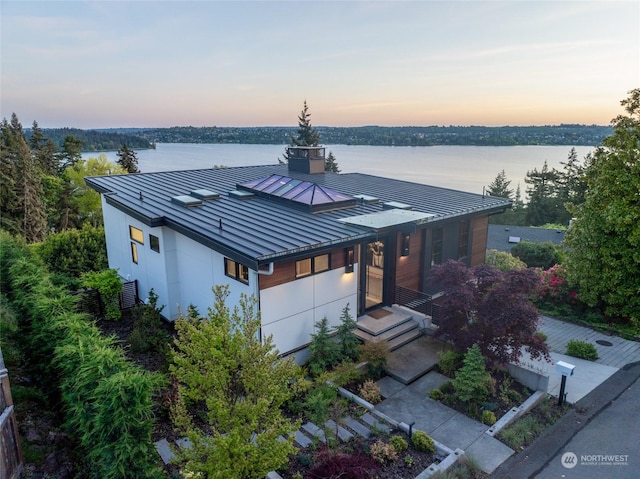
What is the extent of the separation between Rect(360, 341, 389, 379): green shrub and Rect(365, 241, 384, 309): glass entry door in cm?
255

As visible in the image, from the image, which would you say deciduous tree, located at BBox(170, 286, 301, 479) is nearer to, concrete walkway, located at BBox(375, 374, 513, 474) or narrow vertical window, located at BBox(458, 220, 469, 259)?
concrete walkway, located at BBox(375, 374, 513, 474)

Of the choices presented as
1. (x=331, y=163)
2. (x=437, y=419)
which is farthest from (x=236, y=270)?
(x=331, y=163)

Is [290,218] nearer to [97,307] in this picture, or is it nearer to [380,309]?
[380,309]

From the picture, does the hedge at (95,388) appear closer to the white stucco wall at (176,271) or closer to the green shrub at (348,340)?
the white stucco wall at (176,271)

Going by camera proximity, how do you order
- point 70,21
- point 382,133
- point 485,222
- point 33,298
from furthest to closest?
point 382,133
point 70,21
point 485,222
point 33,298

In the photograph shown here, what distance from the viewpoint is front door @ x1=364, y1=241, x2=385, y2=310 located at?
11641 millimetres

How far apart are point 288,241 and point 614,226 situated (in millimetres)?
9787

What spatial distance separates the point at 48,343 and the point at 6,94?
51.9ft

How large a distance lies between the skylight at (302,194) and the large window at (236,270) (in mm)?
3218

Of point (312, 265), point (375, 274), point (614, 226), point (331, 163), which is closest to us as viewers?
point (312, 265)

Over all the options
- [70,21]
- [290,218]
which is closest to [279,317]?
[290,218]

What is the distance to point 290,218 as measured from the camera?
1087 centimetres

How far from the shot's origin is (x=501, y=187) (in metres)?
51.5

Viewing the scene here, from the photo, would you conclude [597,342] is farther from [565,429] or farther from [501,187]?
[501,187]
